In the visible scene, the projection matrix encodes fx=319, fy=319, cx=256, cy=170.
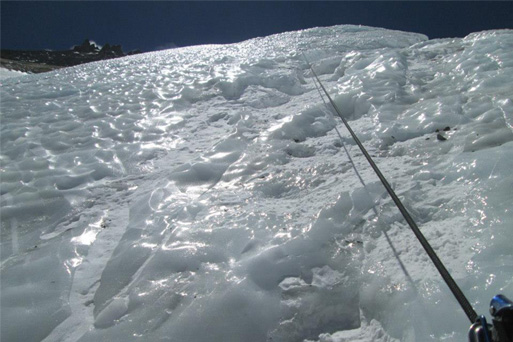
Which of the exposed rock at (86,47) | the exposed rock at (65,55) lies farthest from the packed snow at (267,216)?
the exposed rock at (86,47)

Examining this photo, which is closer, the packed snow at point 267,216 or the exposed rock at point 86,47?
the packed snow at point 267,216

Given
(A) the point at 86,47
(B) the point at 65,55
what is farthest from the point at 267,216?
(A) the point at 86,47

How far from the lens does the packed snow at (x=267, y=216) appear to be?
5.87ft

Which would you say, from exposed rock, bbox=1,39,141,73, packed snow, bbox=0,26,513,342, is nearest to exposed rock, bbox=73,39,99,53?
exposed rock, bbox=1,39,141,73

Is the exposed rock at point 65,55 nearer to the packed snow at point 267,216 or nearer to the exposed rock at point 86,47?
the exposed rock at point 86,47

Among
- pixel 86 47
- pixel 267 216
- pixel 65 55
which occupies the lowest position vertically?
pixel 267 216

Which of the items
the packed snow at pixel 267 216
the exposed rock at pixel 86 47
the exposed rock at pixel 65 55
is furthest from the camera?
the exposed rock at pixel 86 47

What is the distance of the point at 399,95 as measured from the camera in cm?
448

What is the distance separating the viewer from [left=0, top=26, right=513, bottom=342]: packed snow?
5.87 ft

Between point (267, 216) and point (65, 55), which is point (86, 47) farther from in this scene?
point (267, 216)

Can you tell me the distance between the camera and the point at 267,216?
2.59 meters

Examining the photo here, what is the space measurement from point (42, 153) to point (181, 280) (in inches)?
123

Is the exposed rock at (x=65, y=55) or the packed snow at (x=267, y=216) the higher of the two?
the exposed rock at (x=65, y=55)

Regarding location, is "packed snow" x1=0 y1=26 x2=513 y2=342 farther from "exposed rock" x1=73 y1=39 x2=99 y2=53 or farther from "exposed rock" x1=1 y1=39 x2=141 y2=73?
"exposed rock" x1=73 y1=39 x2=99 y2=53
